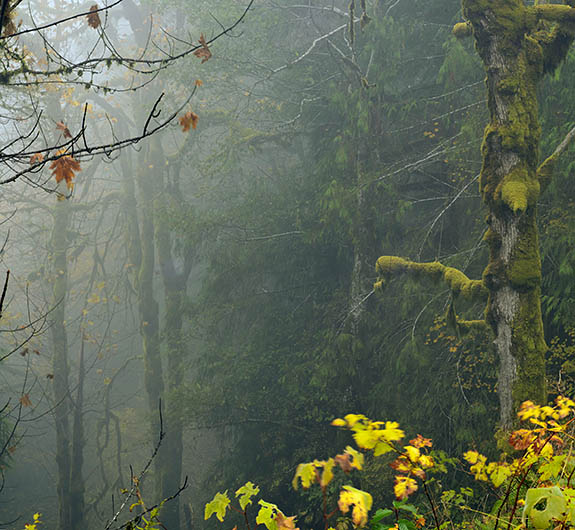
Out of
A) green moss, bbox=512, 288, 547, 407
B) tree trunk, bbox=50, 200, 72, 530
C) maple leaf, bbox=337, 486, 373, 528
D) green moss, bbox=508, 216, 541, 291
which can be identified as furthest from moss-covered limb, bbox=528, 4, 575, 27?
tree trunk, bbox=50, 200, 72, 530

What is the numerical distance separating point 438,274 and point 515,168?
1308 millimetres

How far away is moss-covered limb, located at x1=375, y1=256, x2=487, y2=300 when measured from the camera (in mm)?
4668

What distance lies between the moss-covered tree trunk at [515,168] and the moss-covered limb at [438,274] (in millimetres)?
283

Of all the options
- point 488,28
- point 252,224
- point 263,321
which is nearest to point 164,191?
point 252,224

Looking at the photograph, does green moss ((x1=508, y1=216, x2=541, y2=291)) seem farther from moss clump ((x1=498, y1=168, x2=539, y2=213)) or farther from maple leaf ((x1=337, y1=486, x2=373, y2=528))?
maple leaf ((x1=337, y1=486, x2=373, y2=528))

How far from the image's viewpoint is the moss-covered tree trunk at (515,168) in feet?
13.8

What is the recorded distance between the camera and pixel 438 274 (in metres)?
5.18

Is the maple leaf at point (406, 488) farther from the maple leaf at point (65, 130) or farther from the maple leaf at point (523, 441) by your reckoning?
the maple leaf at point (65, 130)

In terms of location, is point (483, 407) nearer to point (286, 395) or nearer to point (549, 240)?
point (549, 240)

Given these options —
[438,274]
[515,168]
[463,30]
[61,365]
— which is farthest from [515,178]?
[61,365]

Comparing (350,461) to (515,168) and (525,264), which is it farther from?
(515,168)

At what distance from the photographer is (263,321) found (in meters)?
9.95

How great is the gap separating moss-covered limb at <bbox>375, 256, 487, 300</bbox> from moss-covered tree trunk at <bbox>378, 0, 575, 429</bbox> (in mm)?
283

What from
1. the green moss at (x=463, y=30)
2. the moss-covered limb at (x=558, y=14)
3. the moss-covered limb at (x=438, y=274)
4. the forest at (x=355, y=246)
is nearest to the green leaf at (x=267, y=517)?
the forest at (x=355, y=246)
